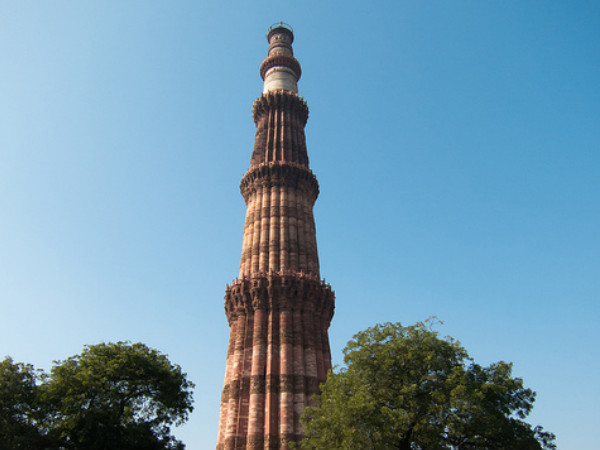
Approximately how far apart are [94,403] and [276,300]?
13075 millimetres

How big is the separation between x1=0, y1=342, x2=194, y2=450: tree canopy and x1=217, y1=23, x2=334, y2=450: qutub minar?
14.2 feet

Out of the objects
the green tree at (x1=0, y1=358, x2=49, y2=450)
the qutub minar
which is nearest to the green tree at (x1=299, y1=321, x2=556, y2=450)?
the qutub minar

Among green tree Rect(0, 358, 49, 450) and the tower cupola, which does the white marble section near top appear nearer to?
the tower cupola

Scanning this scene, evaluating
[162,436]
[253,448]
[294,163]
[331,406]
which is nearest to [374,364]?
[331,406]

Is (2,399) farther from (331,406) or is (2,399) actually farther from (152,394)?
(331,406)

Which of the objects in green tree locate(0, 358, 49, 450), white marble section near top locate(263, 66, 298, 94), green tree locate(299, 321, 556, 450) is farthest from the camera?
white marble section near top locate(263, 66, 298, 94)

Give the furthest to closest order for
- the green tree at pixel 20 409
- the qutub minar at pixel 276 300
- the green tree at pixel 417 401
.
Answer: the qutub minar at pixel 276 300
the green tree at pixel 20 409
the green tree at pixel 417 401

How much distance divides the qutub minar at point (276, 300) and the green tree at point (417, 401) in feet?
23.0

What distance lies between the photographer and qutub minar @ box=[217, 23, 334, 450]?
90.8 ft

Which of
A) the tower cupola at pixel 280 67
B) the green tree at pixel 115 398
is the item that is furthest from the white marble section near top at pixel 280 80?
the green tree at pixel 115 398

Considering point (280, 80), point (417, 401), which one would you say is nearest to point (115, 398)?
point (417, 401)

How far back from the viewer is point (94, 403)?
24.3 metres

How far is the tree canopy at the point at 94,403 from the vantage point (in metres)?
23.3

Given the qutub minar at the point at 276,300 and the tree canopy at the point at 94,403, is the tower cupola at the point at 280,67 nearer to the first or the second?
the qutub minar at the point at 276,300
